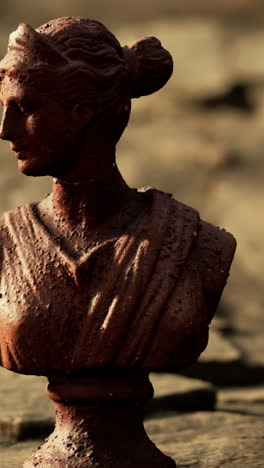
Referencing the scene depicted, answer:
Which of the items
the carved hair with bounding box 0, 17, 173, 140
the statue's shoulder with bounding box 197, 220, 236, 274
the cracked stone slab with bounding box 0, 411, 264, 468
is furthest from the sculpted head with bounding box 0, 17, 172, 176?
Result: the cracked stone slab with bounding box 0, 411, 264, 468

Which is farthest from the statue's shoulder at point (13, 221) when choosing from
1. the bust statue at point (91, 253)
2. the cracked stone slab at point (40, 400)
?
the cracked stone slab at point (40, 400)

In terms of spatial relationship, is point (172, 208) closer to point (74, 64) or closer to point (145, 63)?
point (145, 63)

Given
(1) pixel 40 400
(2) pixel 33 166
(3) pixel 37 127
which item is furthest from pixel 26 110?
(1) pixel 40 400

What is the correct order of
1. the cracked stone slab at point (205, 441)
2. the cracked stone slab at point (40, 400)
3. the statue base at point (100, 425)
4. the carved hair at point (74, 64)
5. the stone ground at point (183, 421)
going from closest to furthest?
1. the carved hair at point (74, 64)
2. the statue base at point (100, 425)
3. the cracked stone slab at point (205, 441)
4. the stone ground at point (183, 421)
5. the cracked stone slab at point (40, 400)

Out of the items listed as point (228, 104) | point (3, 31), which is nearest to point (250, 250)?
point (228, 104)

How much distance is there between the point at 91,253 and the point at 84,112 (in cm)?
41

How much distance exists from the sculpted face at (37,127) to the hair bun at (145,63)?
244mm

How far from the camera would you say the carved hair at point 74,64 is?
323cm

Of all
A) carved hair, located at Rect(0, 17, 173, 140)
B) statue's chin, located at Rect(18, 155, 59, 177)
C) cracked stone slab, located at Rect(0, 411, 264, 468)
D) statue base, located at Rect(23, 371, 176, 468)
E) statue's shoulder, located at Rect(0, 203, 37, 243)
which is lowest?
cracked stone slab, located at Rect(0, 411, 264, 468)

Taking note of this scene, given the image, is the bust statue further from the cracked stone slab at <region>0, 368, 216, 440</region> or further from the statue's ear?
the cracked stone slab at <region>0, 368, 216, 440</region>

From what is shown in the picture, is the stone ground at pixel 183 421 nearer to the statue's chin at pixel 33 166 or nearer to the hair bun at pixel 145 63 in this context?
the statue's chin at pixel 33 166

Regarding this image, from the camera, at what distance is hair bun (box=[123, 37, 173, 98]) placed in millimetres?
3393

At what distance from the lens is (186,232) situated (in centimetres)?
341

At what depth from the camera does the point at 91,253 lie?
3346mm
